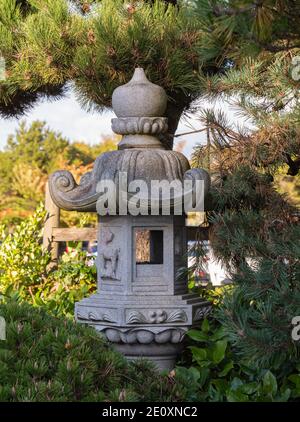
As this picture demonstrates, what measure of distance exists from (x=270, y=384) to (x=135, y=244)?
1.26 meters

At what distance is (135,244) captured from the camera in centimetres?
414

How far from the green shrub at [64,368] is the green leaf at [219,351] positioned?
1.08m

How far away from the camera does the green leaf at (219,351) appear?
12.5 feet

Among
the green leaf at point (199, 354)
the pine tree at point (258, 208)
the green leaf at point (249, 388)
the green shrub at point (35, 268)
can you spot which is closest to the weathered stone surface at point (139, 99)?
the pine tree at point (258, 208)

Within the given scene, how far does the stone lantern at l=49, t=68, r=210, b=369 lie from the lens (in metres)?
4.03

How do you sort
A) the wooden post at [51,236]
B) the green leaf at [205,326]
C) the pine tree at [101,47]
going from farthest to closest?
the wooden post at [51,236] → the pine tree at [101,47] → the green leaf at [205,326]

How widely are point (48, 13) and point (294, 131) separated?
2163 millimetres

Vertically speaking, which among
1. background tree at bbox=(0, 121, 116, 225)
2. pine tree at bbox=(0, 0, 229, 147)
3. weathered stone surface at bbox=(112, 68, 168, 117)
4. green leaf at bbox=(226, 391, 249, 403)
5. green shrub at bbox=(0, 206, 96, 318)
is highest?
background tree at bbox=(0, 121, 116, 225)

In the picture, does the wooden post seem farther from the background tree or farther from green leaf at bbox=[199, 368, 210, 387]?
the background tree

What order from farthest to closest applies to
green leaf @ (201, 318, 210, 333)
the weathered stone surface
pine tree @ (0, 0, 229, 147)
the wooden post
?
1. the wooden post
2. pine tree @ (0, 0, 229, 147)
3. the weathered stone surface
4. green leaf @ (201, 318, 210, 333)

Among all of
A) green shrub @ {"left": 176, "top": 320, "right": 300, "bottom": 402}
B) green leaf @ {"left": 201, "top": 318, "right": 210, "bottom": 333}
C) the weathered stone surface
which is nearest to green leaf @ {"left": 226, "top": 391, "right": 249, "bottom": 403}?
green shrub @ {"left": 176, "top": 320, "right": 300, "bottom": 402}

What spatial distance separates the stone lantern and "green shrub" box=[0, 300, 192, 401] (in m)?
1.28

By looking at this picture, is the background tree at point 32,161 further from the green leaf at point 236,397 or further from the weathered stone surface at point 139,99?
the green leaf at point 236,397
